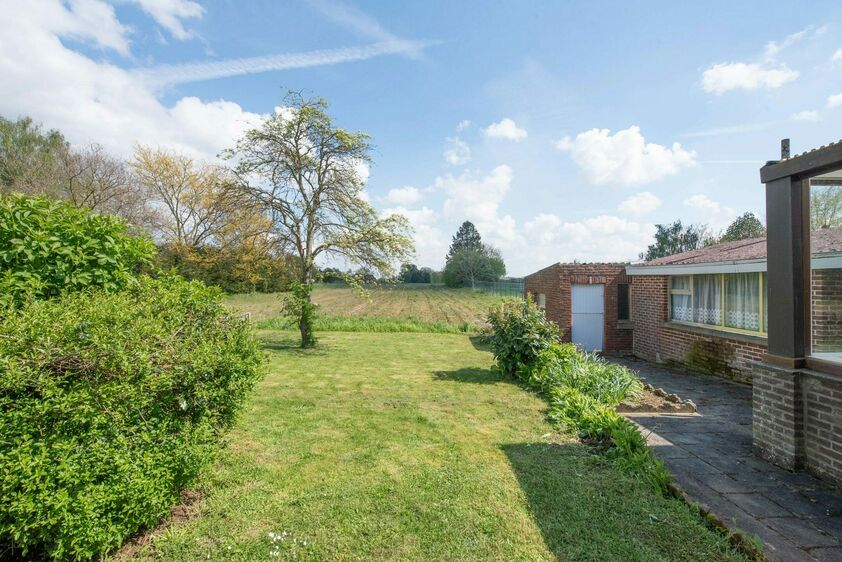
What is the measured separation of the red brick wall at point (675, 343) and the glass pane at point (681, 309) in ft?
0.58

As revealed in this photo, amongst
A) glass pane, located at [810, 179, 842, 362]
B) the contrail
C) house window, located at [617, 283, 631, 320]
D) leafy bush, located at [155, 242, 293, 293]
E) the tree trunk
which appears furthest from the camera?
leafy bush, located at [155, 242, 293, 293]

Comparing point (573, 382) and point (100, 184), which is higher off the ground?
point (100, 184)

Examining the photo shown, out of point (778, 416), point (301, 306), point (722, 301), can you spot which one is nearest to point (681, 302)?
point (722, 301)

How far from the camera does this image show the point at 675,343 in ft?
34.4

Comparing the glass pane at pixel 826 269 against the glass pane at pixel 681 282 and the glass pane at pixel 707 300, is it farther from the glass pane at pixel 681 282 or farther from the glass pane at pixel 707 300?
the glass pane at pixel 681 282

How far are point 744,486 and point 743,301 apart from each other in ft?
20.5

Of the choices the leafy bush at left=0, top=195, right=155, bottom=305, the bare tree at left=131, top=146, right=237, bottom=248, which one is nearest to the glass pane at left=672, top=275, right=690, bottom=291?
the leafy bush at left=0, top=195, right=155, bottom=305

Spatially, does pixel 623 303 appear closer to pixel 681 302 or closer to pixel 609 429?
pixel 681 302

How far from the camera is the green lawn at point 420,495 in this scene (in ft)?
9.09

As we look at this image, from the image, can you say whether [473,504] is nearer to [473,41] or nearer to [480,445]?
[480,445]

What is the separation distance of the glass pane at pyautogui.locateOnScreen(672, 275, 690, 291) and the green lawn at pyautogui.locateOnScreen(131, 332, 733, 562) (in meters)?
6.71

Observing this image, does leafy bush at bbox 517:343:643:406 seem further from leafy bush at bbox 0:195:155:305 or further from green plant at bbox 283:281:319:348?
green plant at bbox 283:281:319:348

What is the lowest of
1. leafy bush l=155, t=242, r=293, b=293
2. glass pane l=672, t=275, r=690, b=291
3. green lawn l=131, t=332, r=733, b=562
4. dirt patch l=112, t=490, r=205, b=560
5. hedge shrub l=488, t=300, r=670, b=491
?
green lawn l=131, t=332, r=733, b=562

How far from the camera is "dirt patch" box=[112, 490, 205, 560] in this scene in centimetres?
267
